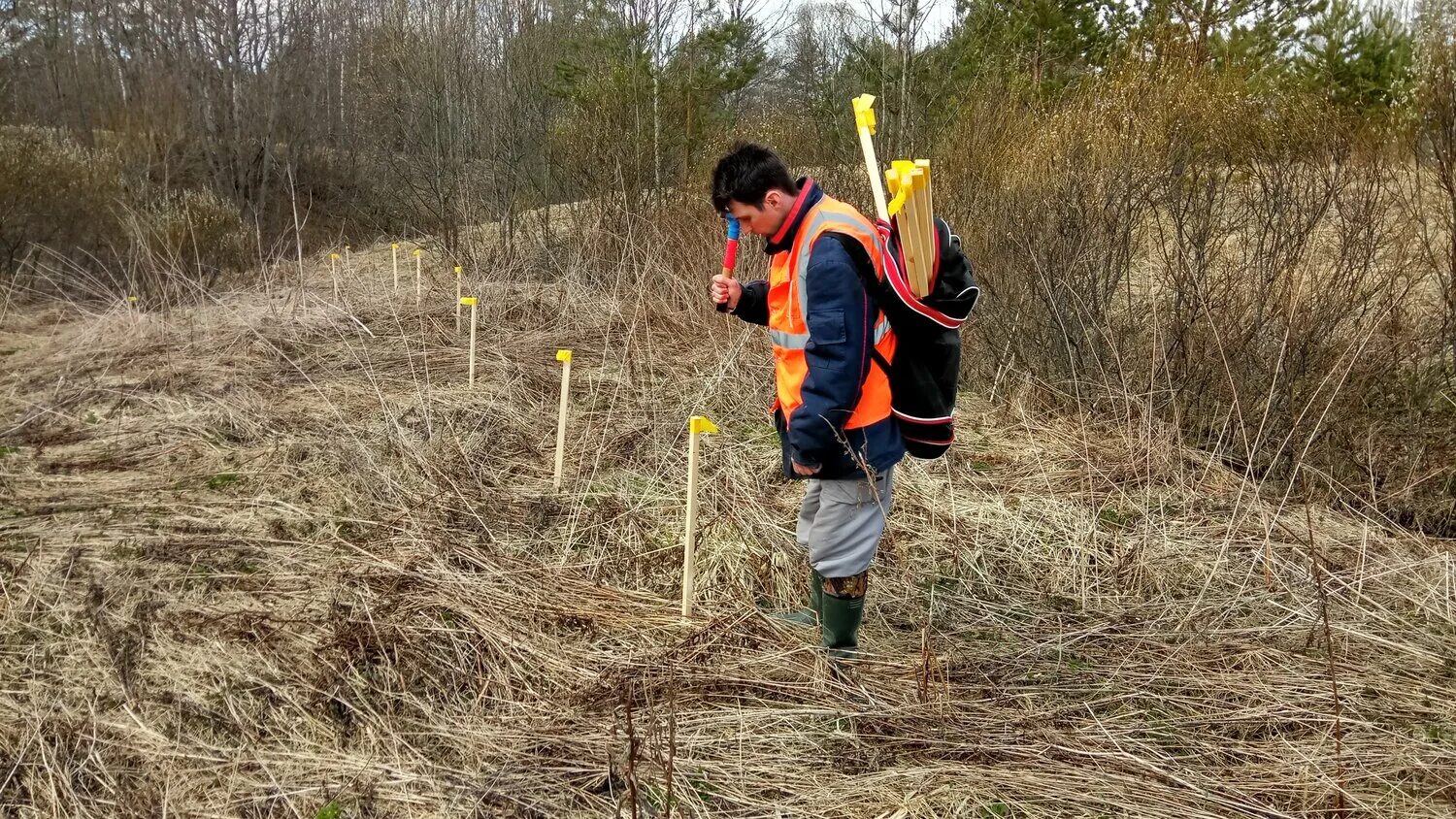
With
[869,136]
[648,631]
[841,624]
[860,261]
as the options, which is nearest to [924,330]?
[860,261]

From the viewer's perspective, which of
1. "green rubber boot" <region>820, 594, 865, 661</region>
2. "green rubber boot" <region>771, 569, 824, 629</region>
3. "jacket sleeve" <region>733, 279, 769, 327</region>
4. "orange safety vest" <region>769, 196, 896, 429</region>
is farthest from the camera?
"green rubber boot" <region>771, 569, 824, 629</region>

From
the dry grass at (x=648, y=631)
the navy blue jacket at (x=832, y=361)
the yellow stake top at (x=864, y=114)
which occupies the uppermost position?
the yellow stake top at (x=864, y=114)

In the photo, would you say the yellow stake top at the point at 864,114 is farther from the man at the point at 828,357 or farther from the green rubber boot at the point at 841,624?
the green rubber boot at the point at 841,624

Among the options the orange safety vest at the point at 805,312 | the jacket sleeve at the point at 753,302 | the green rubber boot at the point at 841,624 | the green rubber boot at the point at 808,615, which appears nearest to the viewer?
the orange safety vest at the point at 805,312

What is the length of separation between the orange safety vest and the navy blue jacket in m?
0.02

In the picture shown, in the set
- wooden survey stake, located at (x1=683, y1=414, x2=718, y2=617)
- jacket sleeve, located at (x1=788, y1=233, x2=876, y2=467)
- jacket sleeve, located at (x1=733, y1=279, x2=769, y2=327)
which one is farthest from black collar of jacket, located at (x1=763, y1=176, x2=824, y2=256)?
wooden survey stake, located at (x1=683, y1=414, x2=718, y2=617)

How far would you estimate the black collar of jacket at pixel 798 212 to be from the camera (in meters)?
2.30

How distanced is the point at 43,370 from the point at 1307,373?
737 cm

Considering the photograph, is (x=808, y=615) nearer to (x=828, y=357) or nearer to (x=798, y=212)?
(x=828, y=357)

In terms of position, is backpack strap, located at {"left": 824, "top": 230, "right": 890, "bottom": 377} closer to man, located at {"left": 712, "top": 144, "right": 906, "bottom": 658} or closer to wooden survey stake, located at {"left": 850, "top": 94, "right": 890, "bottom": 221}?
man, located at {"left": 712, "top": 144, "right": 906, "bottom": 658}

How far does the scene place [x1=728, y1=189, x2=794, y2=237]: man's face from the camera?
7.52 ft

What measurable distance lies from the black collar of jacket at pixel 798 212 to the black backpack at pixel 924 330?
144mm

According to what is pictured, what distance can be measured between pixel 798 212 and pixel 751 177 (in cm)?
15

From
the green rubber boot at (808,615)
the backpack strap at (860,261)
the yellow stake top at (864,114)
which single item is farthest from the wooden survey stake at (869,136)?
the green rubber boot at (808,615)
